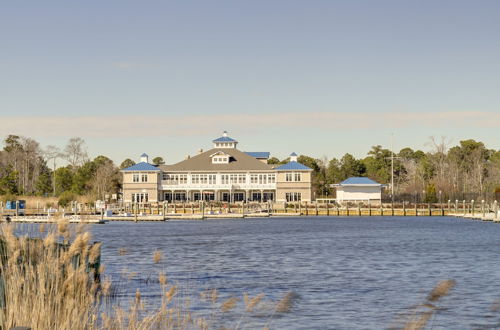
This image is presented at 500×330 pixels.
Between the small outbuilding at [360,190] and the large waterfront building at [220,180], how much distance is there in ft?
15.9

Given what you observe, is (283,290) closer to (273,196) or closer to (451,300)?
(451,300)

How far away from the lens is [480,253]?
39844 millimetres

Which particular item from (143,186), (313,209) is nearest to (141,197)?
(143,186)

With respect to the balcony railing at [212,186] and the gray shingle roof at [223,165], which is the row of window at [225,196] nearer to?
the balcony railing at [212,186]

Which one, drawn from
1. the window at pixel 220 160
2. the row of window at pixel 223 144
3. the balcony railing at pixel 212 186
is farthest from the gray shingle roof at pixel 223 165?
the balcony railing at pixel 212 186

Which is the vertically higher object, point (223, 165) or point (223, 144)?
point (223, 144)

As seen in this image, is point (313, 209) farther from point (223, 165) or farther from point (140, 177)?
point (140, 177)

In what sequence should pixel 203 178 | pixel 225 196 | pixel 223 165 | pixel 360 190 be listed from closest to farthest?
pixel 360 190, pixel 203 178, pixel 223 165, pixel 225 196

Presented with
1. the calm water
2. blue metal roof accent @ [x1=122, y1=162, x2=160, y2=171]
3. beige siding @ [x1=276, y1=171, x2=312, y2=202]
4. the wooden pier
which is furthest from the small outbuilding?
the calm water

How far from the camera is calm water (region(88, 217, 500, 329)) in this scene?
63.0 ft

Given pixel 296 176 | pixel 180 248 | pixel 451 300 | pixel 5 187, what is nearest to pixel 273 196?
pixel 296 176

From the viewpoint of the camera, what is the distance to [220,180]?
108 m

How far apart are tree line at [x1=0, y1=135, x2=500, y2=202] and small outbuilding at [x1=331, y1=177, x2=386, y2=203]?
3.93m

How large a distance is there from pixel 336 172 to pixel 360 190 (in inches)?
871
